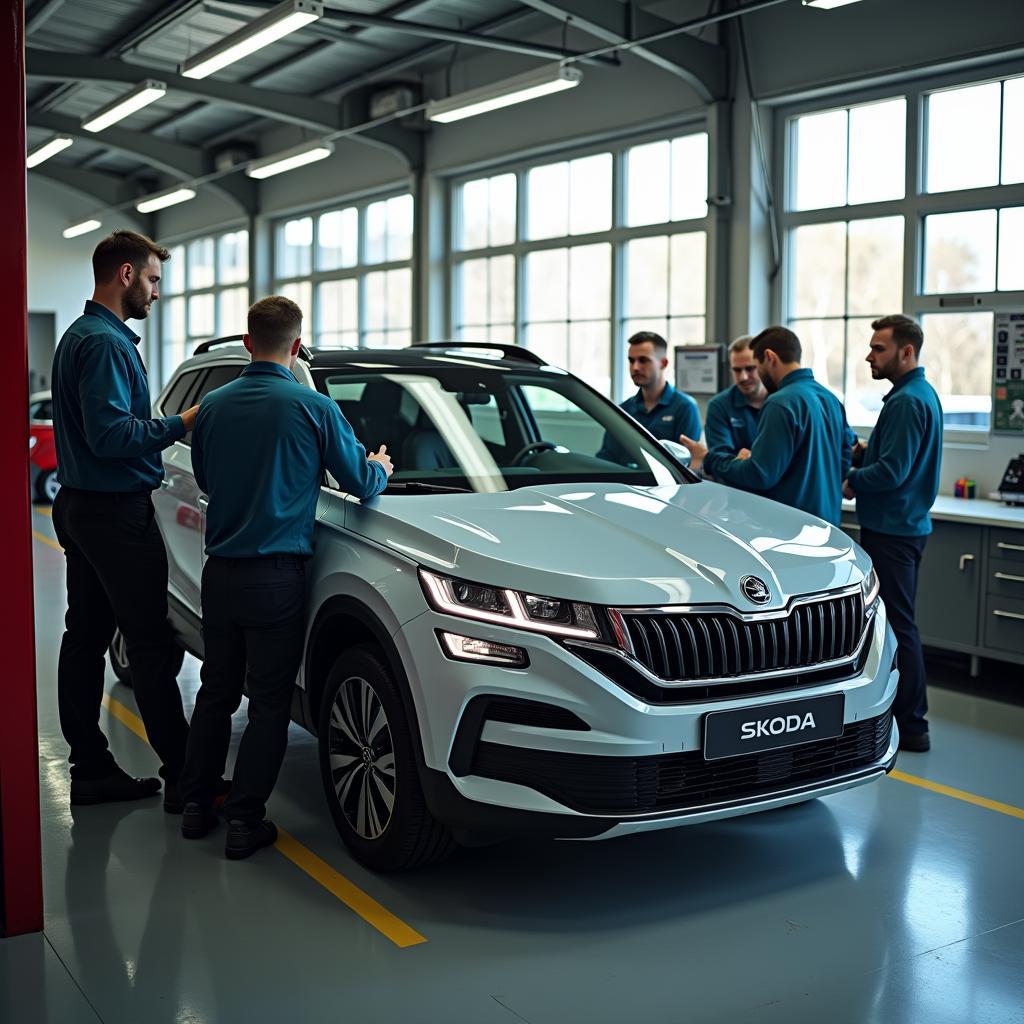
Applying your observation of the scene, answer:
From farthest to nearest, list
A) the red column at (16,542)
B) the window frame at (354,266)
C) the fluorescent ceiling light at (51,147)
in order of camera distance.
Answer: the fluorescent ceiling light at (51,147), the window frame at (354,266), the red column at (16,542)

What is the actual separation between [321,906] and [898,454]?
305 cm

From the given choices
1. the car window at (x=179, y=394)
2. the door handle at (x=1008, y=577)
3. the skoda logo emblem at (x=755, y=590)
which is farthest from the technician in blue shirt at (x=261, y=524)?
the door handle at (x=1008, y=577)

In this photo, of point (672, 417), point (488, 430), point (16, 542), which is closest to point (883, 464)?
point (488, 430)

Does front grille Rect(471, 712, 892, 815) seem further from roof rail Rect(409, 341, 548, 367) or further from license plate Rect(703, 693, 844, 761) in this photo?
roof rail Rect(409, 341, 548, 367)

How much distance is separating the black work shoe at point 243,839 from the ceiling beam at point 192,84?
9.64m

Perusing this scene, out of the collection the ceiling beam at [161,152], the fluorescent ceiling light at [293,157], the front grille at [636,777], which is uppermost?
the ceiling beam at [161,152]

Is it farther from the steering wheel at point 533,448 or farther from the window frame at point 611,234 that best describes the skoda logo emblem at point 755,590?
the window frame at point 611,234

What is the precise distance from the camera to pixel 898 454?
5133 mm

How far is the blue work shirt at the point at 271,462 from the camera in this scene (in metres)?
3.69

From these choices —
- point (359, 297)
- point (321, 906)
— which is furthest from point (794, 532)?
point (359, 297)

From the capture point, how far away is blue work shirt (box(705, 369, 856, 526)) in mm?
5219

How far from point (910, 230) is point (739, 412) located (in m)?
2.98

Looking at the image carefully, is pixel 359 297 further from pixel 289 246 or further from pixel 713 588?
pixel 713 588

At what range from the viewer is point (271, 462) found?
3682 mm
